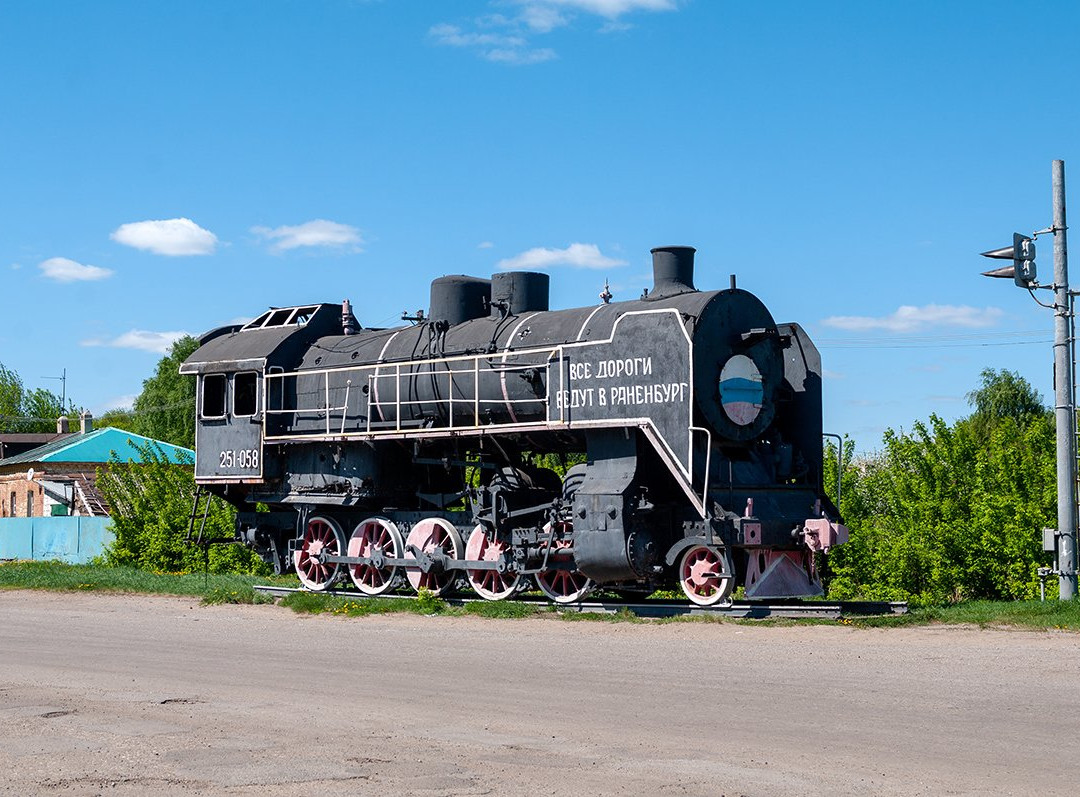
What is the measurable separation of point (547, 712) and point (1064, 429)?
9237 mm

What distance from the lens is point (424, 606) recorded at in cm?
1791

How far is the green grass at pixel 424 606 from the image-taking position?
47.6 ft

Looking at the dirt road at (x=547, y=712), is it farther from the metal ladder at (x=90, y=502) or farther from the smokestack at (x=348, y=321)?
the metal ladder at (x=90, y=502)

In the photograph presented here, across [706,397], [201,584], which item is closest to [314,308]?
[201,584]

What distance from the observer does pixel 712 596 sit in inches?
655

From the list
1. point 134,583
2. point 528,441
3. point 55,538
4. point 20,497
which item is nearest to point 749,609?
point 528,441

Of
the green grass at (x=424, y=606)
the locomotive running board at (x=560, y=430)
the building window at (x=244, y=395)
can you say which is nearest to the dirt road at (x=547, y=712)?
the green grass at (x=424, y=606)

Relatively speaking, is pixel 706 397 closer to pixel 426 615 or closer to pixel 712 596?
pixel 712 596

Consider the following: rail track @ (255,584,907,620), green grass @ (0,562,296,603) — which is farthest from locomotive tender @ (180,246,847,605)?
green grass @ (0,562,296,603)

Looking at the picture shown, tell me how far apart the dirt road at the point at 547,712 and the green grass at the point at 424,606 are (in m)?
0.55

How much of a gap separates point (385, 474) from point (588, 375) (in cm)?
469

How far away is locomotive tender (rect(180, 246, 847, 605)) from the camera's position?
656 inches

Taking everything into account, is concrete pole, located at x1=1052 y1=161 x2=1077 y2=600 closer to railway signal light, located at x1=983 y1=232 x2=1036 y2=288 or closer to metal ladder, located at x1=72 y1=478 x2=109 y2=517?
railway signal light, located at x1=983 y1=232 x2=1036 y2=288

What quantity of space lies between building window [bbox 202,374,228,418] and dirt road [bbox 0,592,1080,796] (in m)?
7.83
